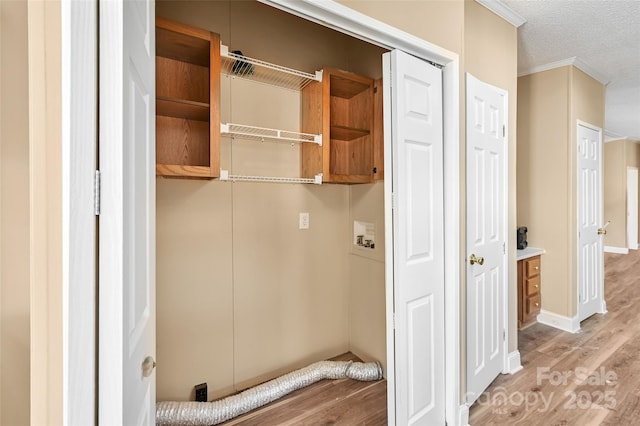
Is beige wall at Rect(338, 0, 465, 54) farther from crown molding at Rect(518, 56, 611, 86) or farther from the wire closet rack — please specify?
crown molding at Rect(518, 56, 611, 86)

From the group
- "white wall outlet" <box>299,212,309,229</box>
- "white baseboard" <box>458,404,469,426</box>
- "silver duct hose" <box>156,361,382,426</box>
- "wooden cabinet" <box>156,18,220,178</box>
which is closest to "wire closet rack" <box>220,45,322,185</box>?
"wooden cabinet" <box>156,18,220,178</box>

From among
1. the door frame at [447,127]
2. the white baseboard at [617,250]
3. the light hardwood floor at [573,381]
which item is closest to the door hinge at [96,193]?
the door frame at [447,127]

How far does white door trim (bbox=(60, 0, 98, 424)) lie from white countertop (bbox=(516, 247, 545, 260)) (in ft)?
11.1

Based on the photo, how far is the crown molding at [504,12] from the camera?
227 centimetres

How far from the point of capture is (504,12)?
237 centimetres

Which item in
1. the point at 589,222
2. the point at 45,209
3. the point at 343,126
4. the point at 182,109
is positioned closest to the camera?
the point at 45,209

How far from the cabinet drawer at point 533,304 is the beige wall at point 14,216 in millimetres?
3797

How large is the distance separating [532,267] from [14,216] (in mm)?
3874

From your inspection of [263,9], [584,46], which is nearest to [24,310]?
[263,9]

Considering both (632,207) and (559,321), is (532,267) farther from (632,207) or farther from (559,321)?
(632,207)

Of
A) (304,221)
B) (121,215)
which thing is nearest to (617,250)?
(304,221)

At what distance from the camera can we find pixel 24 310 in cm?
69

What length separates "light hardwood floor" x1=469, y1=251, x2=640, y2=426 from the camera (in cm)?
204

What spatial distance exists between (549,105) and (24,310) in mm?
4277
